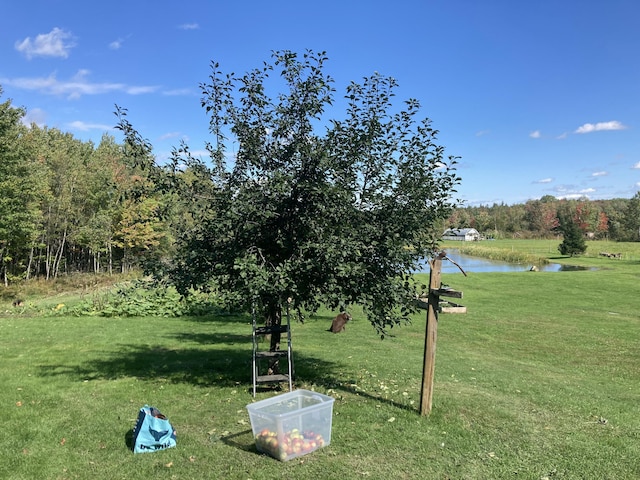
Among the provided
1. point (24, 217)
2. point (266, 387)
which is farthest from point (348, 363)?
point (24, 217)

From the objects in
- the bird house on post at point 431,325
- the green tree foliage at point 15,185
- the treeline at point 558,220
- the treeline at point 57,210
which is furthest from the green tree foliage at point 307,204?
the treeline at point 558,220

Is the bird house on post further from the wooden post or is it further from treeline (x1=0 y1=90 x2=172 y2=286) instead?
treeline (x1=0 y1=90 x2=172 y2=286)

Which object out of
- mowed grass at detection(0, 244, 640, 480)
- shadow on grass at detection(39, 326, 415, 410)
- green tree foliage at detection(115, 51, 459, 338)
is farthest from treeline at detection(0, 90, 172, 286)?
green tree foliage at detection(115, 51, 459, 338)

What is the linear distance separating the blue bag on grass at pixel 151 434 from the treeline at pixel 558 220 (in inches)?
3502

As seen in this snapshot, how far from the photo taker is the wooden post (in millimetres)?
6363

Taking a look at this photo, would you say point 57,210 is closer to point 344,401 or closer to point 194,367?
point 194,367

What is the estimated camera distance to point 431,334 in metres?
6.43

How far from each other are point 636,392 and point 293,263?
757 cm

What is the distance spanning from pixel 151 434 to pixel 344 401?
118 inches

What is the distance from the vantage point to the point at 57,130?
48500 millimetres

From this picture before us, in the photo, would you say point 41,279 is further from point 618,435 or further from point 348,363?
point 618,435

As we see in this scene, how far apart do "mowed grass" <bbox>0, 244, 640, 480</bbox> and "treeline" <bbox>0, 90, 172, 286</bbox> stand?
14.4m

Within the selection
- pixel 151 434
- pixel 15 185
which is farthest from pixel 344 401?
pixel 15 185

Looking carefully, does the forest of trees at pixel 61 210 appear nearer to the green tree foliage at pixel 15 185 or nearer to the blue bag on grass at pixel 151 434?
the green tree foliage at pixel 15 185
